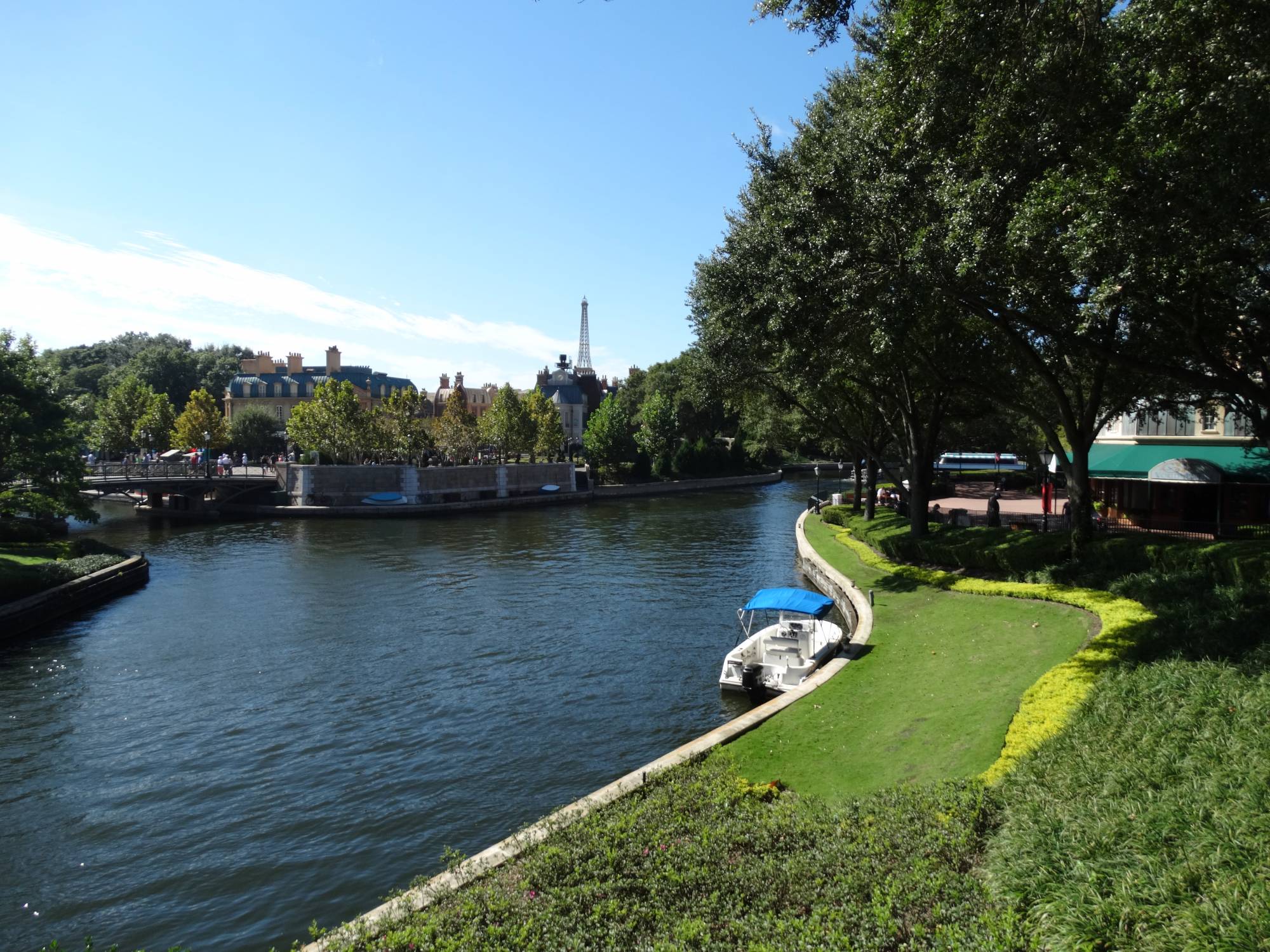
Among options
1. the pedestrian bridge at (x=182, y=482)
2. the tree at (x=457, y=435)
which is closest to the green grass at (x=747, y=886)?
the pedestrian bridge at (x=182, y=482)

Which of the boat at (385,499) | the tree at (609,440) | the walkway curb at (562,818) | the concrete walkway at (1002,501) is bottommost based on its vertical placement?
the walkway curb at (562,818)

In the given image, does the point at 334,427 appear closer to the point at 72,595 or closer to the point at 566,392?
the point at 72,595

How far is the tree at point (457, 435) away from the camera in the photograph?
3346 inches

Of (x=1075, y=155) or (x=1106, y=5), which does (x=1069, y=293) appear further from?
(x=1106, y=5)

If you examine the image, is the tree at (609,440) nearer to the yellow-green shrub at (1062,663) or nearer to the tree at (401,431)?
the tree at (401,431)

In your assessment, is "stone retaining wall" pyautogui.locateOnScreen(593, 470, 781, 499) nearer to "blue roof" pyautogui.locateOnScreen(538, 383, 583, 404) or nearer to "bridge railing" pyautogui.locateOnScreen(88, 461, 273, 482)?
"bridge railing" pyautogui.locateOnScreen(88, 461, 273, 482)

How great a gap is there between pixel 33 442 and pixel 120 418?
65059 mm

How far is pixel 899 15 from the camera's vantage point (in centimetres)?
1633

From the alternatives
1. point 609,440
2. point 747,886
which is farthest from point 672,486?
point 747,886

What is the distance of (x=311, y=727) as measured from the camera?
20188 mm

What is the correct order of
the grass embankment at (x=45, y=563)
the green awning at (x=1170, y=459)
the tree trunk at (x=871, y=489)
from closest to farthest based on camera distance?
1. the grass embankment at (x=45, y=563)
2. the green awning at (x=1170, y=459)
3. the tree trunk at (x=871, y=489)

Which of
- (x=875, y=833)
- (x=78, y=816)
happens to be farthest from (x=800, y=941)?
(x=78, y=816)

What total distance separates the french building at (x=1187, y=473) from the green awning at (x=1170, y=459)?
3cm

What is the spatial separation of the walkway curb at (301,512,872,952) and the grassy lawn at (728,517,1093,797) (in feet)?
1.32
